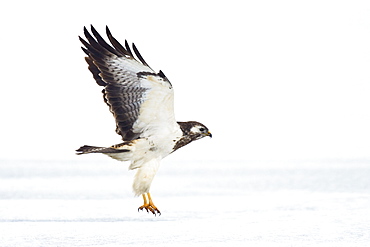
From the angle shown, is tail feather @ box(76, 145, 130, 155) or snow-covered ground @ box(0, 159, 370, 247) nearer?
tail feather @ box(76, 145, 130, 155)

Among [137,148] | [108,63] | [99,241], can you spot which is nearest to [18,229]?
[99,241]

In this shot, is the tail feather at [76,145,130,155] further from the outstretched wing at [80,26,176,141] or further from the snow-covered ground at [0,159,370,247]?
the snow-covered ground at [0,159,370,247]

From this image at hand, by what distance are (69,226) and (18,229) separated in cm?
69

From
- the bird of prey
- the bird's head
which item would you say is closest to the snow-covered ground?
the bird of prey

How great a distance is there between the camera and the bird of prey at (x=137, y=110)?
28.5ft

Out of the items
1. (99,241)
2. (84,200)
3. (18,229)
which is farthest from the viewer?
(84,200)

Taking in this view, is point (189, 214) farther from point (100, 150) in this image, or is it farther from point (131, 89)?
point (131, 89)

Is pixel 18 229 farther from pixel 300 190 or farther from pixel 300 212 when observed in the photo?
pixel 300 190

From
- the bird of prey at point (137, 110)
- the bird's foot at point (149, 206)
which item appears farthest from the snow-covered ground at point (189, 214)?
the bird of prey at point (137, 110)

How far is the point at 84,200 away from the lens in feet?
41.3

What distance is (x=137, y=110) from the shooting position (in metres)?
8.99

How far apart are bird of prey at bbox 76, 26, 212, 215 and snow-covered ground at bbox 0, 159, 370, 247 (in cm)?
88

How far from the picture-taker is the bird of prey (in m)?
8.70

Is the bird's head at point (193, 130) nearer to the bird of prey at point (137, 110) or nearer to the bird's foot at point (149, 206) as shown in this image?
the bird of prey at point (137, 110)
